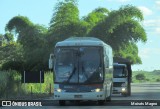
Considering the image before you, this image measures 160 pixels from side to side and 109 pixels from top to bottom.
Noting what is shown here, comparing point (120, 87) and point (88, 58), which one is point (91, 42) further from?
point (120, 87)

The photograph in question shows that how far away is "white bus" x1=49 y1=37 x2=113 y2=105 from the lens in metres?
26.1

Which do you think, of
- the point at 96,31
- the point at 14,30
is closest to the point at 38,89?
the point at 96,31

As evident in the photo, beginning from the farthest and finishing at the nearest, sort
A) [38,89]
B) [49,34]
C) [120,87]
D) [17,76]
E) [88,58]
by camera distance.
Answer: [49,34], [38,89], [17,76], [120,87], [88,58]

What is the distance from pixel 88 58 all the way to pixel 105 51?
55.0 inches

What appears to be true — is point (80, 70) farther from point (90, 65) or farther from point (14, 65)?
point (14, 65)

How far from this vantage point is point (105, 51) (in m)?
27.9

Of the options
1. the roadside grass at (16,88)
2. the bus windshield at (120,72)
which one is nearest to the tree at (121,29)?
the roadside grass at (16,88)

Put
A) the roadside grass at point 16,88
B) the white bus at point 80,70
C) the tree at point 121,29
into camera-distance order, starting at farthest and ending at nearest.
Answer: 1. the tree at point 121,29
2. the roadside grass at point 16,88
3. the white bus at point 80,70

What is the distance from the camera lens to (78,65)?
87.5ft

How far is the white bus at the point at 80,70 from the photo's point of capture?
2606 centimetres

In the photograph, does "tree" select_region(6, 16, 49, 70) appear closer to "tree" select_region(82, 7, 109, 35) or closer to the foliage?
the foliage

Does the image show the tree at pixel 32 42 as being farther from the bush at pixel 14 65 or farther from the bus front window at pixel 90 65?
the bus front window at pixel 90 65

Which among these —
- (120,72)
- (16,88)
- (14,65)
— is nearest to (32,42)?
(14,65)

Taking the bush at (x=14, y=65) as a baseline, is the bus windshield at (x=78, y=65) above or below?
below
